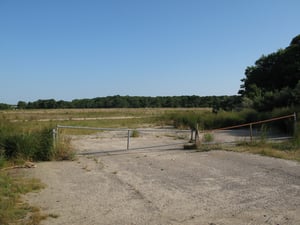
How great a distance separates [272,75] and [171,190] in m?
36.3

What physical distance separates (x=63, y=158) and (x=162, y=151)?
4.23 metres

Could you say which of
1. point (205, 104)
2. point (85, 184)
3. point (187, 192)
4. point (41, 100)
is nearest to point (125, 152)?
point (85, 184)

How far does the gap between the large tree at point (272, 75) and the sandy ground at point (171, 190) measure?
20.3m

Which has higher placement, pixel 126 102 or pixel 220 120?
pixel 126 102

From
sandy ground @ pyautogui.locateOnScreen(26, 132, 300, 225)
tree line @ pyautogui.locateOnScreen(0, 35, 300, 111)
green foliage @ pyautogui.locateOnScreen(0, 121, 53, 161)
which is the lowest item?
sandy ground @ pyautogui.locateOnScreen(26, 132, 300, 225)

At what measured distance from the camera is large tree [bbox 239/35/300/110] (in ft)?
110

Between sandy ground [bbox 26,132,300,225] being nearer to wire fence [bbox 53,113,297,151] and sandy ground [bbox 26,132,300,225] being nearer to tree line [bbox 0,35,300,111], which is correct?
wire fence [bbox 53,113,297,151]

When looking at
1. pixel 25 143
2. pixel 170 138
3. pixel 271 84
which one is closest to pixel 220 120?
pixel 170 138

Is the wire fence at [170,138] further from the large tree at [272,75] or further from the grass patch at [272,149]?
the large tree at [272,75]

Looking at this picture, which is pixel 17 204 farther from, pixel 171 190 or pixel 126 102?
pixel 126 102

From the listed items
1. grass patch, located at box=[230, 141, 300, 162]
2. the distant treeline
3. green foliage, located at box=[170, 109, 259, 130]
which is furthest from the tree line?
the distant treeline

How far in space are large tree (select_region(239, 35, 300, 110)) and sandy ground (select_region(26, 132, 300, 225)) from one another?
2035cm

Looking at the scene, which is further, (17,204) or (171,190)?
(171,190)

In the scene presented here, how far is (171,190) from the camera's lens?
7.82 metres
